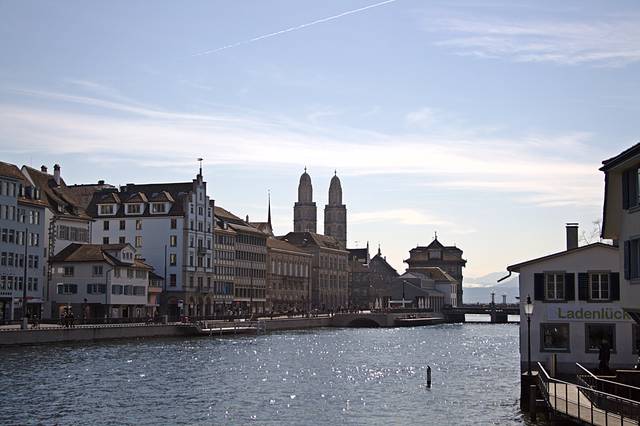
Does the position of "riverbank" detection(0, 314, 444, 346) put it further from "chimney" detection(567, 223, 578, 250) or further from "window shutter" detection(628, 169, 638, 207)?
"window shutter" detection(628, 169, 638, 207)

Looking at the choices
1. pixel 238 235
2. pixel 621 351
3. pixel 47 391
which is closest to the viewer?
pixel 621 351

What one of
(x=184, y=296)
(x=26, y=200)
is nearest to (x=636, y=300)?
(x=26, y=200)

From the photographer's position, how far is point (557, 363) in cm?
5541

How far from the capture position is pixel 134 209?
155875 mm

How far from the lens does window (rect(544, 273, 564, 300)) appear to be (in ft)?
188

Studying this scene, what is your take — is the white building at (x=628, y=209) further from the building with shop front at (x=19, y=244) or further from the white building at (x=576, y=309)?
the building with shop front at (x=19, y=244)

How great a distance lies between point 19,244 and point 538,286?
7646 cm

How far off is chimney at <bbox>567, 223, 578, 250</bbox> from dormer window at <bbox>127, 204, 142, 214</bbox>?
3955 inches

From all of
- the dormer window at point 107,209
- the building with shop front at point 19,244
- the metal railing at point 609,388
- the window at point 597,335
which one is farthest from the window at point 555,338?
the dormer window at point 107,209

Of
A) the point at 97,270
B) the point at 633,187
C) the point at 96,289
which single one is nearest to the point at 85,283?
the point at 96,289

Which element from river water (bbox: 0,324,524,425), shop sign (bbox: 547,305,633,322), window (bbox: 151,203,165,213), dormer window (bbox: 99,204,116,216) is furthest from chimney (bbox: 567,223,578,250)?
dormer window (bbox: 99,204,116,216)

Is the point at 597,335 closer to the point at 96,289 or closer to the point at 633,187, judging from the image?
the point at 633,187

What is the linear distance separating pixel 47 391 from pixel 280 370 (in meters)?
23.7

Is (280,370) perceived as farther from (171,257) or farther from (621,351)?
(171,257)
